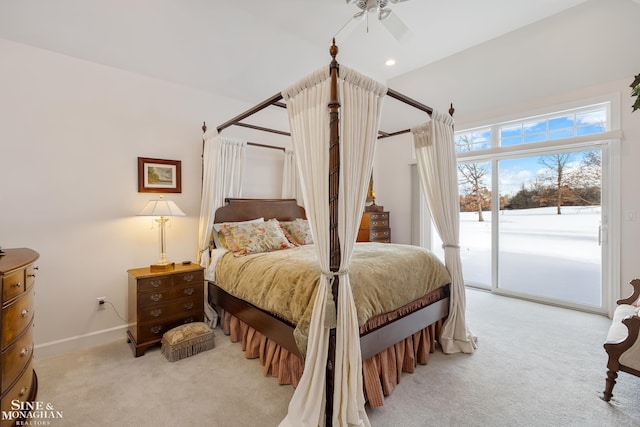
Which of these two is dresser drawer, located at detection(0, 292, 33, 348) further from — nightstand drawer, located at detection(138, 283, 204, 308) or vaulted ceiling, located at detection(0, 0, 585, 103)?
vaulted ceiling, located at detection(0, 0, 585, 103)

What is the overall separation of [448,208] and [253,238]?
2076 millimetres

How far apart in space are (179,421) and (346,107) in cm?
225

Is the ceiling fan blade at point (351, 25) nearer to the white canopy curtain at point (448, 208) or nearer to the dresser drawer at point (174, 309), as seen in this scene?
the white canopy curtain at point (448, 208)

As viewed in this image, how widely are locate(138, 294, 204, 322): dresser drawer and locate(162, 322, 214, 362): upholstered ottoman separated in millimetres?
151

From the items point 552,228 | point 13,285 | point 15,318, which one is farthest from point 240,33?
point 552,228

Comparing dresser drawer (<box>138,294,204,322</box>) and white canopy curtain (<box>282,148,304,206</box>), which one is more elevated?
white canopy curtain (<box>282,148,304,206</box>)

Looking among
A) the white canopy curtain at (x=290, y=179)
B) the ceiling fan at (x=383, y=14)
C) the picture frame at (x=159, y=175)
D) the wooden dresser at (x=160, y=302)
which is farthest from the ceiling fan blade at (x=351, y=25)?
the wooden dresser at (x=160, y=302)

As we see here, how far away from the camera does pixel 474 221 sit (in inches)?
183

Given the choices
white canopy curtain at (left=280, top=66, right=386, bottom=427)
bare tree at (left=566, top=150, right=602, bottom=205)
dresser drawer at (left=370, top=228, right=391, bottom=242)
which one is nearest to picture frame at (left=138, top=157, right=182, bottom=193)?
white canopy curtain at (left=280, top=66, right=386, bottom=427)

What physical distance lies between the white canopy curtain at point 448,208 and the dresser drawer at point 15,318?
3130mm

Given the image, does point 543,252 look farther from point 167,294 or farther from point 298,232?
point 167,294

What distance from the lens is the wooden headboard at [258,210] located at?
3539 mm

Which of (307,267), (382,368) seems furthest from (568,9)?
(382,368)

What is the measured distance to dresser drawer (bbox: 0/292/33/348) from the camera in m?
1.51
